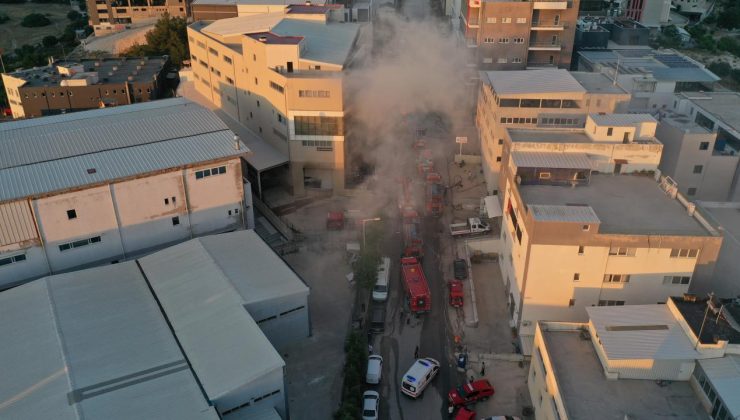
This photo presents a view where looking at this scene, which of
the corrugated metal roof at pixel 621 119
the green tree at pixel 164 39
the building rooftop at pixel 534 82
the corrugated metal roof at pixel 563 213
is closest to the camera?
the corrugated metal roof at pixel 563 213

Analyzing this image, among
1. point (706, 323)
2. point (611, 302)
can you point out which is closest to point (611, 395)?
point (706, 323)

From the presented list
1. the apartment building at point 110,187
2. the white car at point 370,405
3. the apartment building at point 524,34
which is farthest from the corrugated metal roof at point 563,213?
the apartment building at point 524,34

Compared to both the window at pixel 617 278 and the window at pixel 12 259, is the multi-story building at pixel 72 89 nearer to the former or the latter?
the window at pixel 12 259

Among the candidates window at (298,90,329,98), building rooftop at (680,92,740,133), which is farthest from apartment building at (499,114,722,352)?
building rooftop at (680,92,740,133)

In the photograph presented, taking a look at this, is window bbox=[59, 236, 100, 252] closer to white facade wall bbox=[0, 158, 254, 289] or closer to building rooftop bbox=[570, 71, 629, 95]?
white facade wall bbox=[0, 158, 254, 289]

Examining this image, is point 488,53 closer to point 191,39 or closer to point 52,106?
point 191,39

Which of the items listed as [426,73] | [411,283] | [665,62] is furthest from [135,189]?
[665,62]
